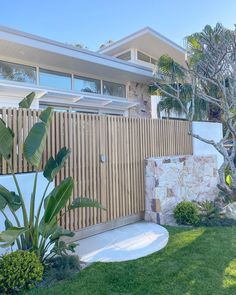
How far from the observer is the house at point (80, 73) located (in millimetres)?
9703

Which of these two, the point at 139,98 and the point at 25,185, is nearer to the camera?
the point at 25,185

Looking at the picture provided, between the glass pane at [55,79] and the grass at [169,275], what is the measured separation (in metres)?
8.20

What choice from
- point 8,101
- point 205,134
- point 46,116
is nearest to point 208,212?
point 205,134

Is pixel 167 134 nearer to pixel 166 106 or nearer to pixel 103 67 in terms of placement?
pixel 166 106

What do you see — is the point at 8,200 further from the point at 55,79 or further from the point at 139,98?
the point at 139,98

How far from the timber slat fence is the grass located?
1.71 meters

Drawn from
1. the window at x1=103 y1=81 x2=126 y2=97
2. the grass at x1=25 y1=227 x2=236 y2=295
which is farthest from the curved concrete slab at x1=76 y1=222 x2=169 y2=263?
the window at x1=103 y1=81 x2=126 y2=97

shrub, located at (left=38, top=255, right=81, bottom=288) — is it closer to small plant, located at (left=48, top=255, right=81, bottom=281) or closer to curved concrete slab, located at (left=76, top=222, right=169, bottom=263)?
small plant, located at (left=48, top=255, right=81, bottom=281)

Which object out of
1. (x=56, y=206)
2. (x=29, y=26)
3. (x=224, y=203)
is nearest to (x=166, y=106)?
(x=224, y=203)

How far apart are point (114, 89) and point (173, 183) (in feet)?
24.7

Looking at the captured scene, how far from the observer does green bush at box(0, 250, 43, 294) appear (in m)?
3.82

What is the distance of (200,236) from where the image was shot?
20.6 ft

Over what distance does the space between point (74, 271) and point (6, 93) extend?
7.24m

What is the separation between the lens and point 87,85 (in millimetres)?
12992
